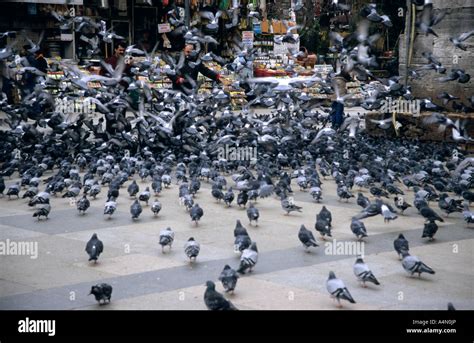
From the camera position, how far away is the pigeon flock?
33.8ft

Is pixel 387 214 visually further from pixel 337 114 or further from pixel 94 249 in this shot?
pixel 337 114

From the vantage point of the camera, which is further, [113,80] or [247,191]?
[113,80]

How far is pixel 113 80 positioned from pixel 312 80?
367 cm

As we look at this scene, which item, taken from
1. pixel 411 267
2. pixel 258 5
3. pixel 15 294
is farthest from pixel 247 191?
pixel 258 5

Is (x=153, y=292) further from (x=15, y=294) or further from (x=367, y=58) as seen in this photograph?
(x=367, y=58)

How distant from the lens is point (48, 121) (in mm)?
14656

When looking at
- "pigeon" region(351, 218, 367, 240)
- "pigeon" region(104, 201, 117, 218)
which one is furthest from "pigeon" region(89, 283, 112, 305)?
"pigeon" region(104, 201, 117, 218)

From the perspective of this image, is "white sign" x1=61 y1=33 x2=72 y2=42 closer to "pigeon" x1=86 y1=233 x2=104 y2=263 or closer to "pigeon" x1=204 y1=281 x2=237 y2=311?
"pigeon" x1=86 y1=233 x2=104 y2=263

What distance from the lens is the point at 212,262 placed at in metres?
7.96

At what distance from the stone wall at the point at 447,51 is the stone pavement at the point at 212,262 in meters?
5.82

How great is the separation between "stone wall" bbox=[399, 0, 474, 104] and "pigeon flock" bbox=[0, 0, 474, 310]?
335mm

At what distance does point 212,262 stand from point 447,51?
1001cm
